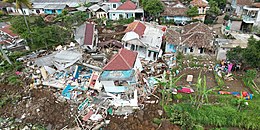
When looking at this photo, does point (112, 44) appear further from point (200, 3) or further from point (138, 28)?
point (200, 3)

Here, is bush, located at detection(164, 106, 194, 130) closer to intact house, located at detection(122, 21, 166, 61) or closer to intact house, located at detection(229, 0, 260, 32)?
intact house, located at detection(122, 21, 166, 61)

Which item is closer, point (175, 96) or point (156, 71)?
point (175, 96)

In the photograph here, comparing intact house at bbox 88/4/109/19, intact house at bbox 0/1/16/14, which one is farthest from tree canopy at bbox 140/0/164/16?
intact house at bbox 0/1/16/14

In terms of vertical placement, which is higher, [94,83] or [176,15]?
[176,15]

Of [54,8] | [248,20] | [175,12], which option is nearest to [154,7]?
[175,12]

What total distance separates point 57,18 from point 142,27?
737 inches

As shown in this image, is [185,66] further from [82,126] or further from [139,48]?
[82,126]

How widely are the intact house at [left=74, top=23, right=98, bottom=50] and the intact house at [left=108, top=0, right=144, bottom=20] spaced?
950 centimetres

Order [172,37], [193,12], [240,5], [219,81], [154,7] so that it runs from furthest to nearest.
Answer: [154,7] < [240,5] < [193,12] < [172,37] < [219,81]

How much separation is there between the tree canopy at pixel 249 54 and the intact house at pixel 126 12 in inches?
741

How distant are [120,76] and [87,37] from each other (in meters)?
10.4

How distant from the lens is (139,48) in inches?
920

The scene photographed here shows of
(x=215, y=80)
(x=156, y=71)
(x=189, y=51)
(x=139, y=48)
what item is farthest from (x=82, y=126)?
(x=189, y=51)

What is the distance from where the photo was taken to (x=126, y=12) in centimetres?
3459
